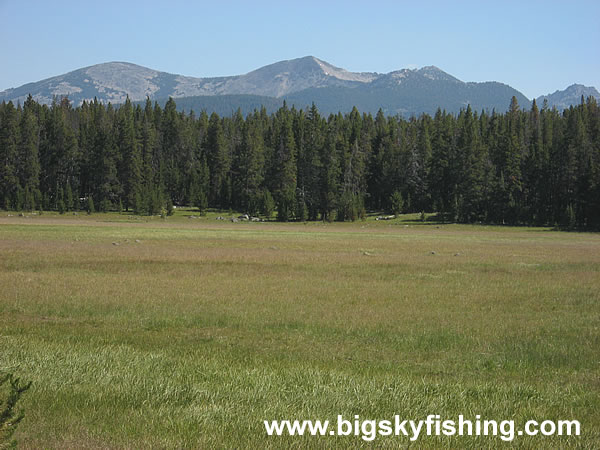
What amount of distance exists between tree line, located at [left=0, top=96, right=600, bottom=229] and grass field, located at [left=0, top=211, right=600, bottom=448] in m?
76.4

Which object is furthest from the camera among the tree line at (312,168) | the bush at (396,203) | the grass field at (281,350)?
the bush at (396,203)

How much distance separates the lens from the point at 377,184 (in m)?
131

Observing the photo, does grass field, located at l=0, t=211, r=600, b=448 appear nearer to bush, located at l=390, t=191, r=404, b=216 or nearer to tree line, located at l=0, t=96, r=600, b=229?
tree line, located at l=0, t=96, r=600, b=229

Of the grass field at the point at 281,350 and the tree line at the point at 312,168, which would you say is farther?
the tree line at the point at 312,168

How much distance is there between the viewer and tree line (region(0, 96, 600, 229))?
104 metres

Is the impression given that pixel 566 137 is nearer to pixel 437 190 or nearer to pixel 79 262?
pixel 437 190

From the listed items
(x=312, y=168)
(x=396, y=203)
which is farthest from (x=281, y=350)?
(x=312, y=168)

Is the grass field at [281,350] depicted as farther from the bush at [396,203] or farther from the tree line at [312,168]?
the bush at [396,203]

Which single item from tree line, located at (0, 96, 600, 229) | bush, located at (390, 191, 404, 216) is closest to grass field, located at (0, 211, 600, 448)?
tree line, located at (0, 96, 600, 229)

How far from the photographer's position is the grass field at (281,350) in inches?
312

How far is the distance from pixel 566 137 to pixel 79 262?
101 m

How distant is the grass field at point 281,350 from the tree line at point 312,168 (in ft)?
251

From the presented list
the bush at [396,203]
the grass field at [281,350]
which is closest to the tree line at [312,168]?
the bush at [396,203]

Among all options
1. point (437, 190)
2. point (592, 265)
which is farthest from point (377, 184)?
point (592, 265)
